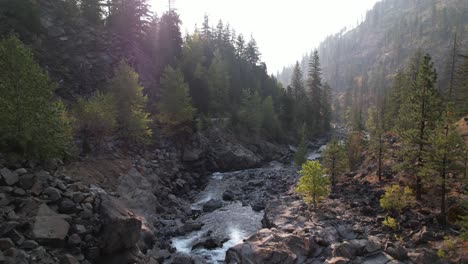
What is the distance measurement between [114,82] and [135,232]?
2089cm

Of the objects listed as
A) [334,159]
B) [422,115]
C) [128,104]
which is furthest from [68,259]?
[334,159]

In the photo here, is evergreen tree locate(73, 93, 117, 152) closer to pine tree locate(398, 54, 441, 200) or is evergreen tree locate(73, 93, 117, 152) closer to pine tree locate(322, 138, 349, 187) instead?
pine tree locate(322, 138, 349, 187)

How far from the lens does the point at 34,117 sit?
680 inches

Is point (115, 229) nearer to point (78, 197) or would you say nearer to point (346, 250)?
point (78, 197)

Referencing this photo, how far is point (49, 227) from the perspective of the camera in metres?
14.6

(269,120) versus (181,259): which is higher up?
(269,120)

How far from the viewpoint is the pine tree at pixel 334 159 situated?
33.2 meters

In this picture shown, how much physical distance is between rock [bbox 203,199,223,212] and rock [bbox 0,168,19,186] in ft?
59.7

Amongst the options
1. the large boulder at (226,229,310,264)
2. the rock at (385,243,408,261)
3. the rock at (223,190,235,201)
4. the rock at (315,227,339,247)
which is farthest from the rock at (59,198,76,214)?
the rock at (223,190,235,201)

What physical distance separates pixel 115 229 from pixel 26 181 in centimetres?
547

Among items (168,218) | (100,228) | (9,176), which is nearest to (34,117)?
(9,176)

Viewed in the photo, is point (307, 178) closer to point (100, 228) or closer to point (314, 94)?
point (100, 228)

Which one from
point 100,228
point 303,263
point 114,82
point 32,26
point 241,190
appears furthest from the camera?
point 32,26

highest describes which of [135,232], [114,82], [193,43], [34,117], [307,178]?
[193,43]
